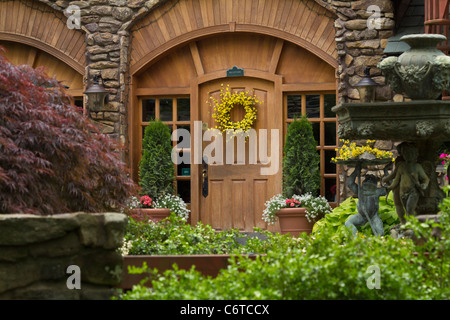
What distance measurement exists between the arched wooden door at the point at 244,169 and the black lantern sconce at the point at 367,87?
1330 millimetres

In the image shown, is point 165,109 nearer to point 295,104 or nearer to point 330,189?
point 295,104

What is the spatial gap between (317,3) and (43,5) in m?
4.26

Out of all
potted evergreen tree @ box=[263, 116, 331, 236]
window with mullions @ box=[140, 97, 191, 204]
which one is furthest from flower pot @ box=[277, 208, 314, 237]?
window with mullions @ box=[140, 97, 191, 204]

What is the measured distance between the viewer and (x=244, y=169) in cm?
1126

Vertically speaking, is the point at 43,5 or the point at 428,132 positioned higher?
the point at 43,5

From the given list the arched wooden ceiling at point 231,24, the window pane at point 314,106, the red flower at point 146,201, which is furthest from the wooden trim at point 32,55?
the window pane at point 314,106

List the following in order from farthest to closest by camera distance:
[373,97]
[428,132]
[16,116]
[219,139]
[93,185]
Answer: [219,139] → [373,97] → [428,132] → [93,185] → [16,116]

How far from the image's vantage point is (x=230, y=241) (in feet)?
21.4

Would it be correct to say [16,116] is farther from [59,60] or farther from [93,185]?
[59,60]

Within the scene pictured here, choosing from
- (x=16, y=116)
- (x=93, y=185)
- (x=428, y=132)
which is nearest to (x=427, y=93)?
(x=428, y=132)

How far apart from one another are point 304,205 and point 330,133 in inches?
49.3

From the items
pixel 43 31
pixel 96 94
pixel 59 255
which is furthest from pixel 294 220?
pixel 59 255
